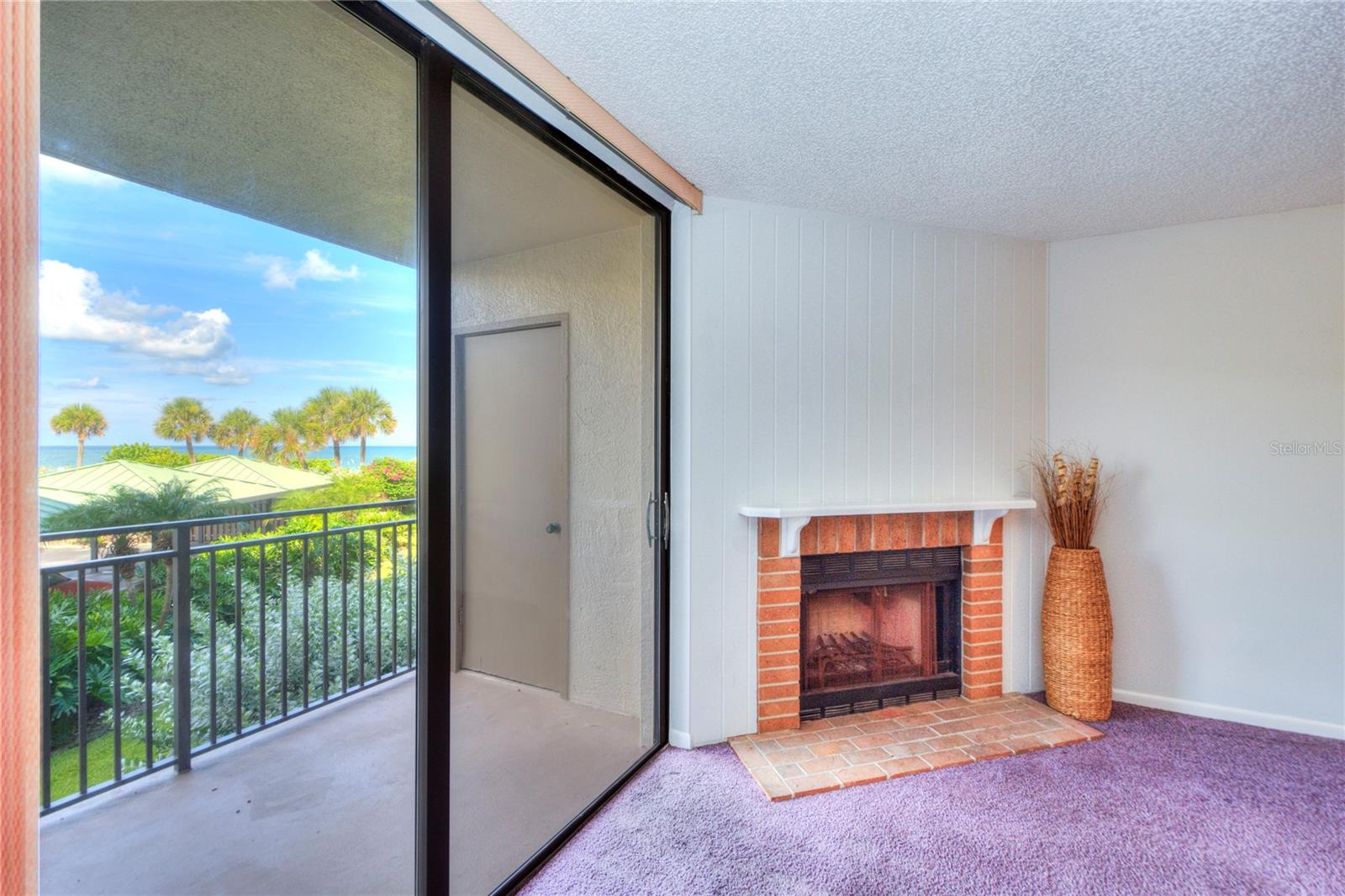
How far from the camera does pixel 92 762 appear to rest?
2.92 ft

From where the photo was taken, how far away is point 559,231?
1924 millimetres

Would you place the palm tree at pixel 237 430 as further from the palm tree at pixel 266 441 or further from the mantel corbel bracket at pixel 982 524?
the mantel corbel bracket at pixel 982 524

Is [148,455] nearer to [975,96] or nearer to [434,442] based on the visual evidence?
[434,442]

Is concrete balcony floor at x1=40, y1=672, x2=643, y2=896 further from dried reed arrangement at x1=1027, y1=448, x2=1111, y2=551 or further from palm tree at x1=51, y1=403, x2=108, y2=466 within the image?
dried reed arrangement at x1=1027, y1=448, x2=1111, y2=551

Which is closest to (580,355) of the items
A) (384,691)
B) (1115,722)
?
(384,691)

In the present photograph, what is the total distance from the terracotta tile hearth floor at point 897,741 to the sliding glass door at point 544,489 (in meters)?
0.52

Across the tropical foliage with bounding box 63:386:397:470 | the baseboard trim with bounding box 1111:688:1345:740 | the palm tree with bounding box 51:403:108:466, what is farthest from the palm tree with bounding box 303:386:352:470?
the baseboard trim with bounding box 1111:688:1345:740

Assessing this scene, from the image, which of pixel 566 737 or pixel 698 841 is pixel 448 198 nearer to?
pixel 566 737

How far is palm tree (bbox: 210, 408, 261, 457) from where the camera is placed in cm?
102

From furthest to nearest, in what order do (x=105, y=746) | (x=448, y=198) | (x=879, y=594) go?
(x=879, y=594) → (x=448, y=198) → (x=105, y=746)

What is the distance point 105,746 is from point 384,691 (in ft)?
1.68

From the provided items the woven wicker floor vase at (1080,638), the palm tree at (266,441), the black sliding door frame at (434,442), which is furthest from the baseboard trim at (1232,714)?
the palm tree at (266,441)

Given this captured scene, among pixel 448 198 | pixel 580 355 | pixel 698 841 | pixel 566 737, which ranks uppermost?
pixel 448 198

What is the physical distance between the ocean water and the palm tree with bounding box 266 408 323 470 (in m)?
0.02
